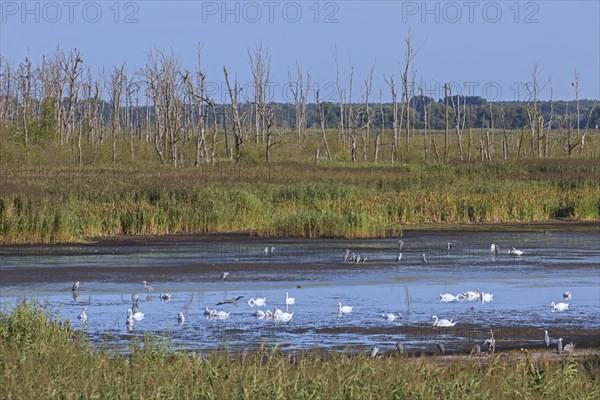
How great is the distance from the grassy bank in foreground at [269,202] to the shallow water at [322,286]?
119 cm

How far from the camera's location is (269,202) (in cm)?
3447

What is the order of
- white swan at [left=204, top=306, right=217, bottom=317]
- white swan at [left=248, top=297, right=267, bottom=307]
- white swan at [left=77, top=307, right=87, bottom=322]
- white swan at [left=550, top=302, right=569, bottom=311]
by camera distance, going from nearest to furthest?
white swan at [left=77, top=307, right=87, bottom=322] → white swan at [left=204, top=306, right=217, bottom=317] → white swan at [left=550, top=302, right=569, bottom=311] → white swan at [left=248, top=297, right=267, bottom=307]

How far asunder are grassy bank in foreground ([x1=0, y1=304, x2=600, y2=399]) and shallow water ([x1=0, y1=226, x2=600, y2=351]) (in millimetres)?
1894

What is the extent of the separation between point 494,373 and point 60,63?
259 ft

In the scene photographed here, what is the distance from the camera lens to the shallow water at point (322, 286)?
46.5ft

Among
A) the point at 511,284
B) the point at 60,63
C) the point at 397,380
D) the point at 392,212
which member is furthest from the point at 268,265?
the point at 60,63

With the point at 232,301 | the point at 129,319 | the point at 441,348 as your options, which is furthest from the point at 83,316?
the point at 441,348

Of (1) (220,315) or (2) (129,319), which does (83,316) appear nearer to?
(2) (129,319)

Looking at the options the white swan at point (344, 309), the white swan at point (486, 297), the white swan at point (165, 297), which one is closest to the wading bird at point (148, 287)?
the white swan at point (165, 297)

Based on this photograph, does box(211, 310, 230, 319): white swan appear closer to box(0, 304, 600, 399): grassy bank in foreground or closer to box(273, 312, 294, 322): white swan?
box(273, 312, 294, 322): white swan

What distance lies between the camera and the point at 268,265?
76.4 feet

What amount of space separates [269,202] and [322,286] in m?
14.9

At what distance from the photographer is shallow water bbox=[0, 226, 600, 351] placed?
46.5 feet

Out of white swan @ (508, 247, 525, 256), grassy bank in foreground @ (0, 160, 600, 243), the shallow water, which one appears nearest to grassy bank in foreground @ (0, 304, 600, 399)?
the shallow water
